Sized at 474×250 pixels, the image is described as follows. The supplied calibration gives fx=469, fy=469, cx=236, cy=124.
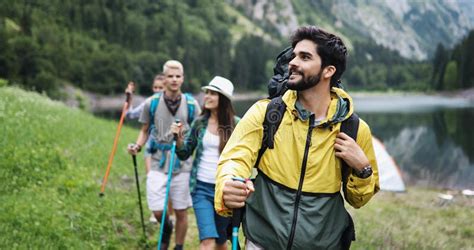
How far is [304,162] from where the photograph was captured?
9.87ft

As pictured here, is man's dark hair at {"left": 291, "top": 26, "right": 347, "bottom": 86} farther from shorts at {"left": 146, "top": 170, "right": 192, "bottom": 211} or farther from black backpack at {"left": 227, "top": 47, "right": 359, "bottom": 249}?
shorts at {"left": 146, "top": 170, "right": 192, "bottom": 211}

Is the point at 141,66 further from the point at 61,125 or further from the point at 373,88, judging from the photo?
the point at 61,125

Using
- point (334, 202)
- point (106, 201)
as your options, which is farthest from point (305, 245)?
point (106, 201)

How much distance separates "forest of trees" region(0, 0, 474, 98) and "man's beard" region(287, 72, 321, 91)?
183 feet

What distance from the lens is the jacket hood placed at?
3049 millimetres

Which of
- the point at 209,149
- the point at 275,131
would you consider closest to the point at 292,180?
the point at 275,131

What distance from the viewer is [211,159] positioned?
5609mm

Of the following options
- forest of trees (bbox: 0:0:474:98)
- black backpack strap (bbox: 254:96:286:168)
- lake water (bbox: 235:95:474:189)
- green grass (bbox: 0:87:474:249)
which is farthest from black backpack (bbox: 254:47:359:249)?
forest of trees (bbox: 0:0:474:98)

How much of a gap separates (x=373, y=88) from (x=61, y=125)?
12779cm

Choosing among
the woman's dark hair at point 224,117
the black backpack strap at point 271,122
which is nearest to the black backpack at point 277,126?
the black backpack strap at point 271,122

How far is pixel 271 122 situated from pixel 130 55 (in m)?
120

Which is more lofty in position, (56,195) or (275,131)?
(275,131)

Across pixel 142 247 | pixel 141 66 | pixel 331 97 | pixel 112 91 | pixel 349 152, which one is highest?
pixel 141 66

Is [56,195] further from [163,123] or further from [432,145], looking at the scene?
[432,145]
